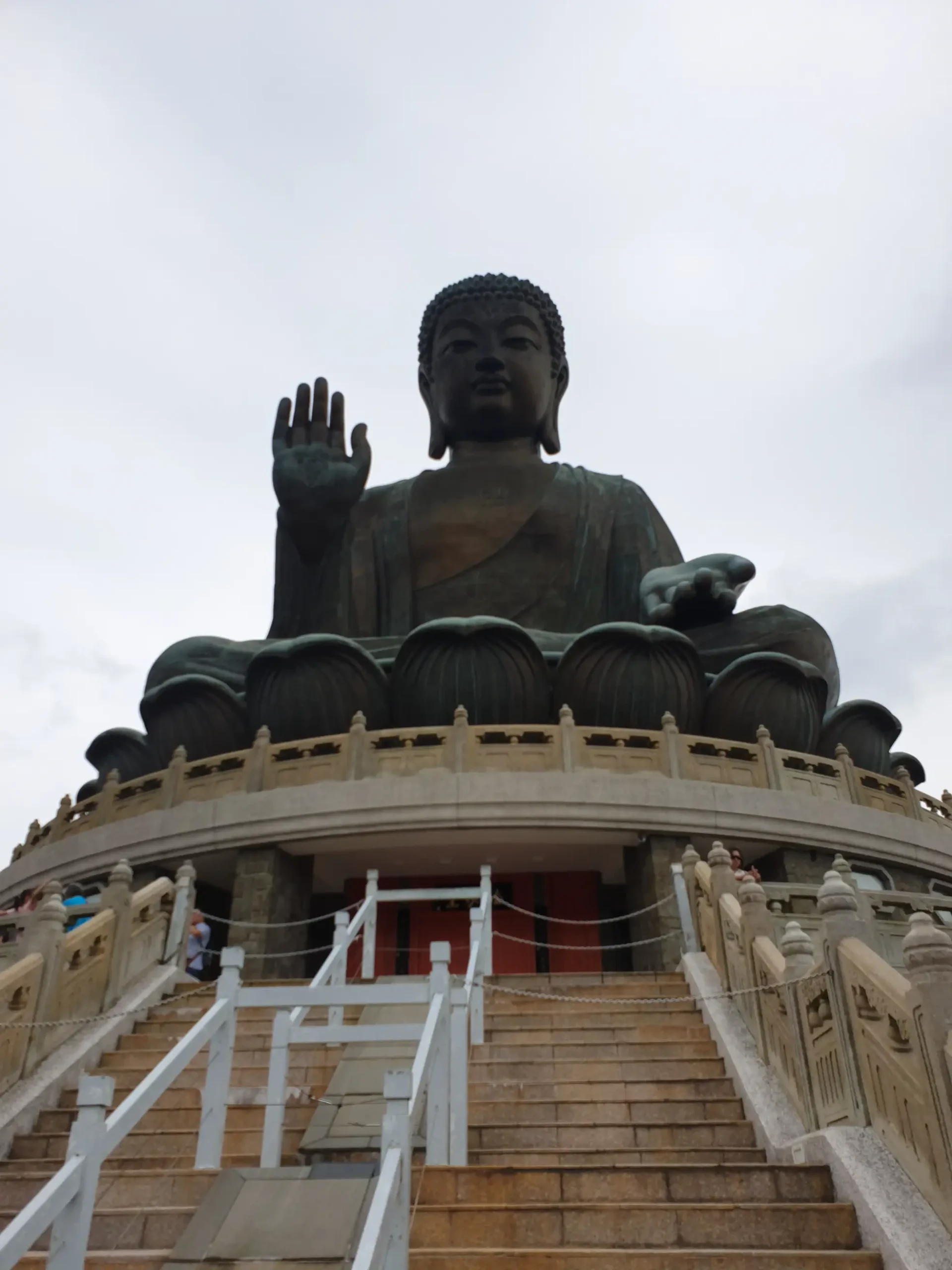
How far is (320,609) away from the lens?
15578mm

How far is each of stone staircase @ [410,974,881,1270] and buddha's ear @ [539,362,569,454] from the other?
1319cm

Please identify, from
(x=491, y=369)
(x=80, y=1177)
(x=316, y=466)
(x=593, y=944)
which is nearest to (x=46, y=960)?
(x=80, y=1177)

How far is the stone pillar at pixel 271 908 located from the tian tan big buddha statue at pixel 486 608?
1540 mm

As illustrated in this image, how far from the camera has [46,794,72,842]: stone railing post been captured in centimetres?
1212

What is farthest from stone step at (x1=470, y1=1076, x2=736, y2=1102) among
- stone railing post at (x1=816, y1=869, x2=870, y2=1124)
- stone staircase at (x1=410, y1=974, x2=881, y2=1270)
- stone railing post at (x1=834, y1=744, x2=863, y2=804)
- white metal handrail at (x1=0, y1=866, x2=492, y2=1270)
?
stone railing post at (x1=834, y1=744, x2=863, y2=804)

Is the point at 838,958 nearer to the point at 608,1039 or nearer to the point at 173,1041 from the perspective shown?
the point at 608,1039

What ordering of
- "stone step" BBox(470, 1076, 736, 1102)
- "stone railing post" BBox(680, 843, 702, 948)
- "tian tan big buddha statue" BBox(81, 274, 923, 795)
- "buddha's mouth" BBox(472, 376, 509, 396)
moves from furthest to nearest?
"buddha's mouth" BBox(472, 376, 509, 396), "tian tan big buddha statue" BBox(81, 274, 923, 795), "stone railing post" BBox(680, 843, 702, 948), "stone step" BBox(470, 1076, 736, 1102)

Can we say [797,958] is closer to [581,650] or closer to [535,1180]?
[535,1180]

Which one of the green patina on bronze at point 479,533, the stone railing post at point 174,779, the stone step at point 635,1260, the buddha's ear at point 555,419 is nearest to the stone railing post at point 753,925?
the stone step at point 635,1260

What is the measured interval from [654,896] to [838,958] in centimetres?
568

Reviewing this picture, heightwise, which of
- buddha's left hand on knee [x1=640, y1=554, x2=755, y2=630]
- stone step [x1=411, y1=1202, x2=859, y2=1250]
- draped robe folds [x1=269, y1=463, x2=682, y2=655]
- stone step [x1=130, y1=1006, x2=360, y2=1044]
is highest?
draped robe folds [x1=269, y1=463, x2=682, y2=655]

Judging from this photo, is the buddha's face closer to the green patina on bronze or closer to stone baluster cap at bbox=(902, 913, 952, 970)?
the green patina on bronze

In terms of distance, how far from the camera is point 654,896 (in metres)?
9.70

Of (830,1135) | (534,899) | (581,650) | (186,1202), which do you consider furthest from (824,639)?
(186,1202)
